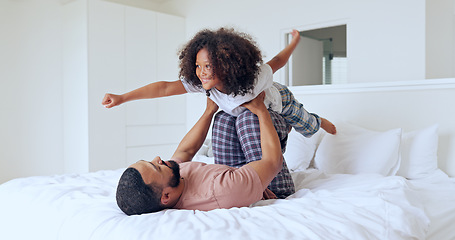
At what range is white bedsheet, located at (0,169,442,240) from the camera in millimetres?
1132

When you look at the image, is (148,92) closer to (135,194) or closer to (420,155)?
(135,194)

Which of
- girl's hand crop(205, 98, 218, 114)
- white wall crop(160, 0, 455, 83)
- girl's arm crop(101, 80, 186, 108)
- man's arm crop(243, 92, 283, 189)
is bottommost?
man's arm crop(243, 92, 283, 189)

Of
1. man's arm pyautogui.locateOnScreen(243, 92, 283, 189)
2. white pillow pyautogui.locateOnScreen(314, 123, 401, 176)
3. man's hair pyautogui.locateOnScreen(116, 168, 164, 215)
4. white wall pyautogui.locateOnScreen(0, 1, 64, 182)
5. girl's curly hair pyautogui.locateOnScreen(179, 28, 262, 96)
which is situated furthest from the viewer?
white wall pyautogui.locateOnScreen(0, 1, 64, 182)

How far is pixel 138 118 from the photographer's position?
459 cm

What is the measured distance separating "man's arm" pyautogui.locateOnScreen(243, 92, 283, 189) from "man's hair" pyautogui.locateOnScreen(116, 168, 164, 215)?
1.21 ft

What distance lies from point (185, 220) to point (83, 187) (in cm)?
77

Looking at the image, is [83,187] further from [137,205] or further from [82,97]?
[82,97]

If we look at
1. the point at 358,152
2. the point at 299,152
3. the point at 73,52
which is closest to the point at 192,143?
the point at 299,152

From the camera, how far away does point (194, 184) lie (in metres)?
1.41

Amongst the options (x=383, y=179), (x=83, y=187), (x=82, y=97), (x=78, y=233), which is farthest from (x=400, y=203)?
(x=82, y=97)

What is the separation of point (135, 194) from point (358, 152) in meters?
1.70

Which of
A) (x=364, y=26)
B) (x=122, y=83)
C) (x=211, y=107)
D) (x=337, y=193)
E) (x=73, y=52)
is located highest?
(x=364, y=26)

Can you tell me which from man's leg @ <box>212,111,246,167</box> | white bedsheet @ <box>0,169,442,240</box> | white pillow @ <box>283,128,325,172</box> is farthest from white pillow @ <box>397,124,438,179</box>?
man's leg @ <box>212,111,246,167</box>

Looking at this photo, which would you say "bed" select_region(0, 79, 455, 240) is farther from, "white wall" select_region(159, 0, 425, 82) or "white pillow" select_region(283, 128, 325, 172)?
"white wall" select_region(159, 0, 425, 82)
